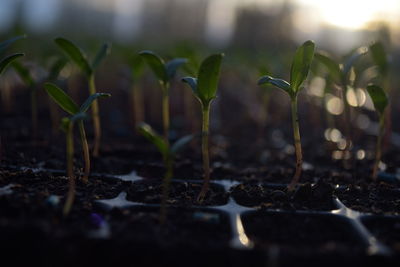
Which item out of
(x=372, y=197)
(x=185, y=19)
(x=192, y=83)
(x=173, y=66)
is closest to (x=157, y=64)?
(x=173, y=66)

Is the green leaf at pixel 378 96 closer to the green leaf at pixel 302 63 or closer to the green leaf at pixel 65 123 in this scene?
the green leaf at pixel 302 63

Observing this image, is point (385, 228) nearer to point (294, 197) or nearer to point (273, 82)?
point (294, 197)

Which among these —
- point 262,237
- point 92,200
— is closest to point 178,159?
point 92,200

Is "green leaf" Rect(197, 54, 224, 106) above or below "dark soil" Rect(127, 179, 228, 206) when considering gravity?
above

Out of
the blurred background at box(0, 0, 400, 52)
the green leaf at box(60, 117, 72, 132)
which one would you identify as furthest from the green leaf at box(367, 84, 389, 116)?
the blurred background at box(0, 0, 400, 52)

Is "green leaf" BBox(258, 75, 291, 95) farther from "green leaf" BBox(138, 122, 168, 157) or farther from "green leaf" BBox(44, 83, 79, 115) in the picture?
"green leaf" BBox(44, 83, 79, 115)
